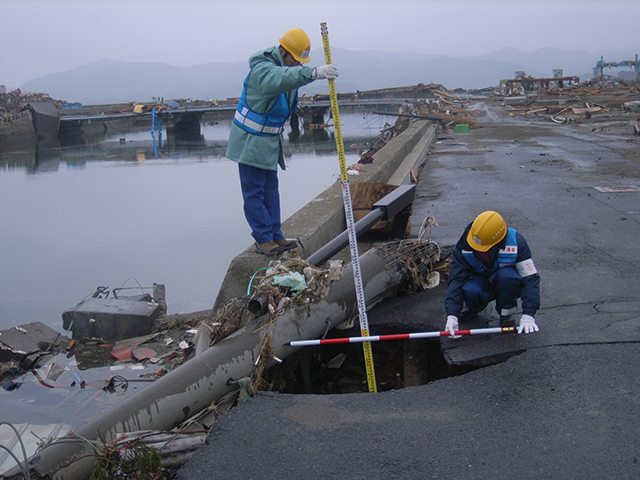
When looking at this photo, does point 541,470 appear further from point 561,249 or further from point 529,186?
point 529,186

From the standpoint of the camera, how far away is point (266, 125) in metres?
4.86

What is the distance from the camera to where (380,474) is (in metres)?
2.78

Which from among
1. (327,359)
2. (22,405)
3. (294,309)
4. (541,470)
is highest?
(294,309)

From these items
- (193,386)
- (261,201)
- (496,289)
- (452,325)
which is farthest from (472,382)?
(261,201)

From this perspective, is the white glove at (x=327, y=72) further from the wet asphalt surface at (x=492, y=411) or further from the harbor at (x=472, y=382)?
the wet asphalt surface at (x=492, y=411)

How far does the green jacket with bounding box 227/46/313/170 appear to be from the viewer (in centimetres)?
438

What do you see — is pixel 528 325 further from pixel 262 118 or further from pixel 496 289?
pixel 262 118

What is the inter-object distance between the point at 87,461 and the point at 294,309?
1.69 m

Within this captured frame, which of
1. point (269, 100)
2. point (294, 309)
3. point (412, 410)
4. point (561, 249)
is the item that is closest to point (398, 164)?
point (561, 249)

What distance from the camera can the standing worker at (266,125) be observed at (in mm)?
4500

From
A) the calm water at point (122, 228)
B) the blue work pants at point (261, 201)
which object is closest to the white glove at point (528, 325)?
the blue work pants at point (261, 201)

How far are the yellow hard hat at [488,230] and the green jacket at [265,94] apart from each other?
1695 mm

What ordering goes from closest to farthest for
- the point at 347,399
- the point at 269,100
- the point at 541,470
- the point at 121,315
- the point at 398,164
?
the point at 541,470
the point at 347,399
the point at 269,100
the point at 121,315
the point at 398,164

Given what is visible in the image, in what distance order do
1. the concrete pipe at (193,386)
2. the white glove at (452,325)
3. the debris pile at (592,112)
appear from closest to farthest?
the concrete pipe at (193,386) < the white glove at (452,325) < the debris pile at (592,112)
